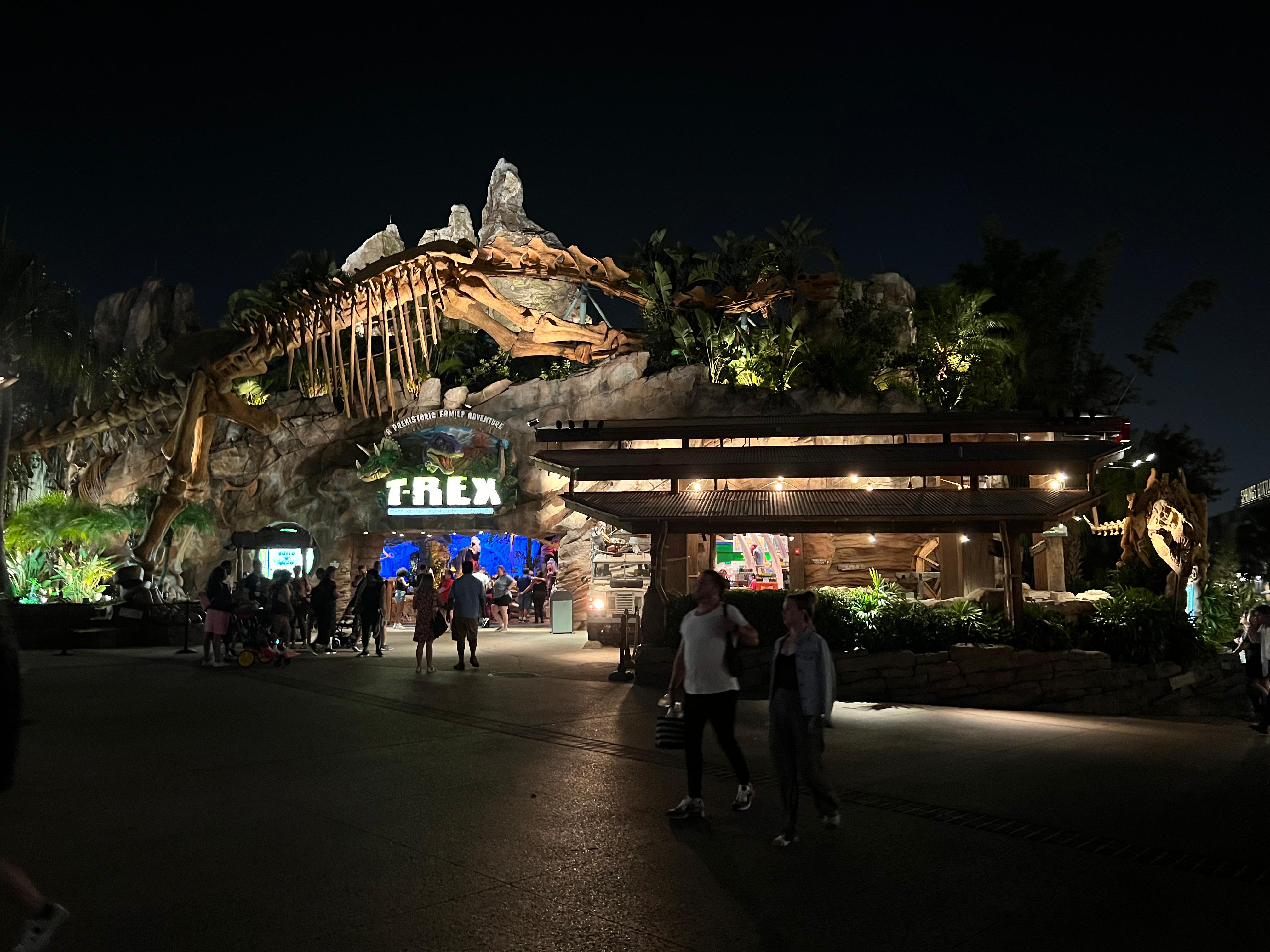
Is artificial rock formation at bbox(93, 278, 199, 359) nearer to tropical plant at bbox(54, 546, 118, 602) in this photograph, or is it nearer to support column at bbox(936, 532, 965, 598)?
tropical plant at bbox(54, 546, 118, 602)

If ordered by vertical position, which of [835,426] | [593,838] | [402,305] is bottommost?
[593,838]

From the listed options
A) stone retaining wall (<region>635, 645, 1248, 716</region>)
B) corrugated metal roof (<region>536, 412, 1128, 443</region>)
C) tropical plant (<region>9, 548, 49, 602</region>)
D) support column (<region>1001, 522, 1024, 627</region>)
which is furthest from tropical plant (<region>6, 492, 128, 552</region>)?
support column (<region>1001, 522, 1024, 627</region>)

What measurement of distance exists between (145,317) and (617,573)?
26.0 metres

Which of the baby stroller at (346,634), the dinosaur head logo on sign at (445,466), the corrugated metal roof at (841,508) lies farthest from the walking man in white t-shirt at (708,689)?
the dinosaur head logo on sign at (445,466)

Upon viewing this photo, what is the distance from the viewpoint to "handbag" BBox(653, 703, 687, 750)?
593 cm

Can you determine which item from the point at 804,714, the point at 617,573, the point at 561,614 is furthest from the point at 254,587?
the point at 804,714

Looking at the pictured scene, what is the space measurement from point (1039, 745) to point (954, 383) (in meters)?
17.3

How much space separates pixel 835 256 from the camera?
26141mm

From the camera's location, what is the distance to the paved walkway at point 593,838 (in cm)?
395

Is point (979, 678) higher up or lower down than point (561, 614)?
lower down

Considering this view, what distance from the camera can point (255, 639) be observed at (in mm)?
14633

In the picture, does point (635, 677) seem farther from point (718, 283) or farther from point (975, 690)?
point (718, 283)

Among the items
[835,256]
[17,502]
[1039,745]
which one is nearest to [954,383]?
[835,256]

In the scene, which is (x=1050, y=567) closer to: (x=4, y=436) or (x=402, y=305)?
(x=402, y=305)
